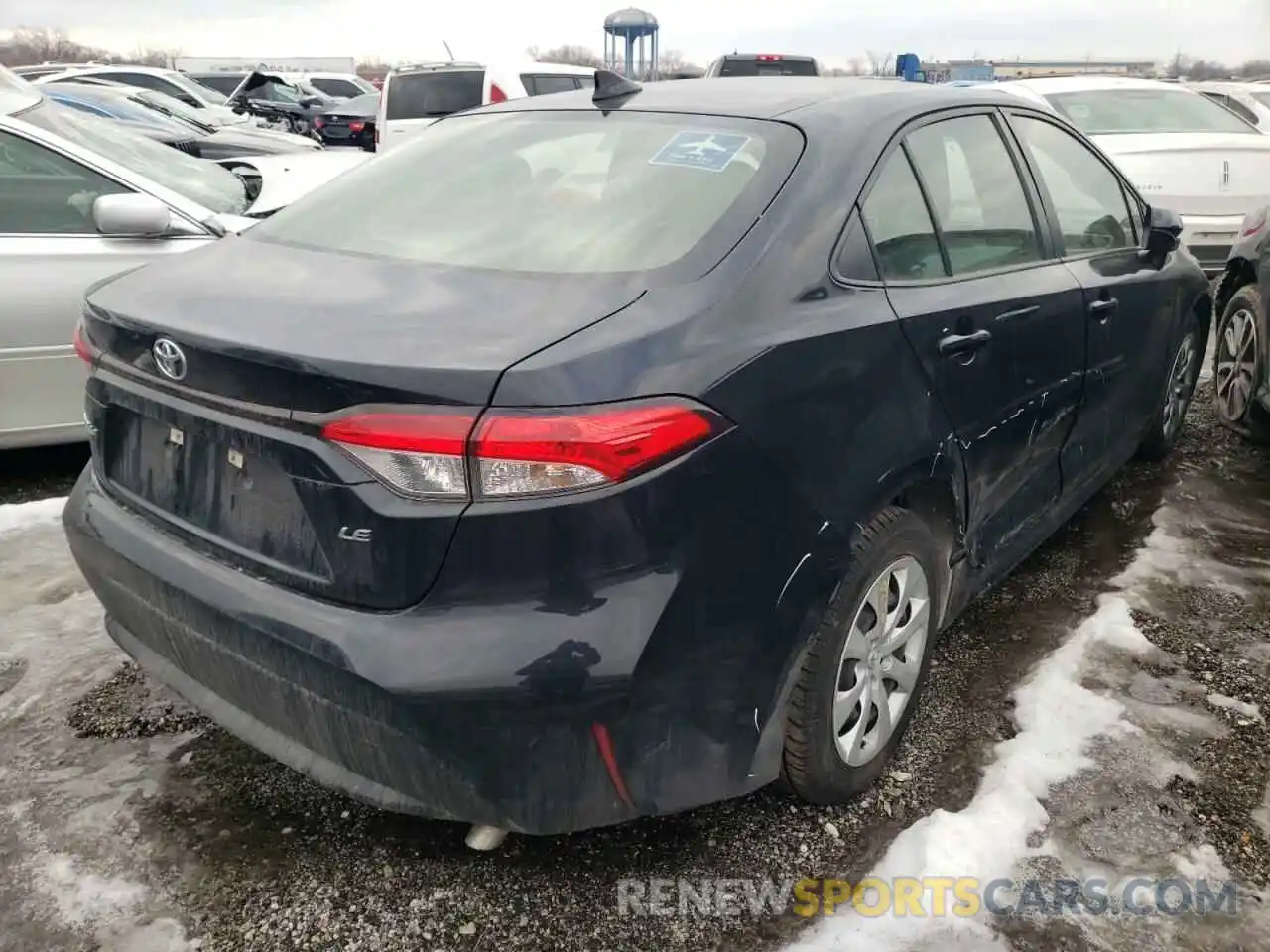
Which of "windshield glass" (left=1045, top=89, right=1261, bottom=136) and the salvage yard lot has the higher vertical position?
"windshield glass" (left=1045, top=89, right=1261, bottom=136)

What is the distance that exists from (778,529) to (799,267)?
556 mm

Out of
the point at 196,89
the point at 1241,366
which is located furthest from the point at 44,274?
the point at 196,89

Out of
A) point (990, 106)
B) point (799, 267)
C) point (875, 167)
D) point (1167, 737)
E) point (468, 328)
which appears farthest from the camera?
point (990, 106)

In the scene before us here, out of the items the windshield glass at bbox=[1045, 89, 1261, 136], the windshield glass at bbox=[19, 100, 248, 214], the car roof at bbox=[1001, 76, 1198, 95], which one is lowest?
the windshield glass at bbox=[19, 100, 248, 214]

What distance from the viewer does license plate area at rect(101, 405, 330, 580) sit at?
1887 millimetres

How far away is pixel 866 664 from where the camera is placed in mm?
2381

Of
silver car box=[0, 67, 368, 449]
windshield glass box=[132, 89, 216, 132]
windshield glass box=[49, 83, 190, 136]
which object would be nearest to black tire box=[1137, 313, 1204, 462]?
silver car box=[0, 67, 368, 449]

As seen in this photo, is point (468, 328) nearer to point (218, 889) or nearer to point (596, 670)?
point (596, 670)

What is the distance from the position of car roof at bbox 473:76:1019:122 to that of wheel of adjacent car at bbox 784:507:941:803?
103 centimetres

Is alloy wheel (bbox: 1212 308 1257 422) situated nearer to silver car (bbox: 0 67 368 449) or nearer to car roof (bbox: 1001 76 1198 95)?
car roof (bbox: 1001 76 1198 95)

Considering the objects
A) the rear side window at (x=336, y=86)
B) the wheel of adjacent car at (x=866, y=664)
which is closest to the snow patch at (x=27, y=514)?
the wheel of adjacent car at (x=866, y=664)

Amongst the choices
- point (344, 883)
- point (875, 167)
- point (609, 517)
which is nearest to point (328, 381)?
point (609, 517)

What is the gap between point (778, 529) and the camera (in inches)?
77.6

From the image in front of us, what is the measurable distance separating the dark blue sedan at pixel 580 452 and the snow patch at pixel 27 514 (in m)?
1.82
